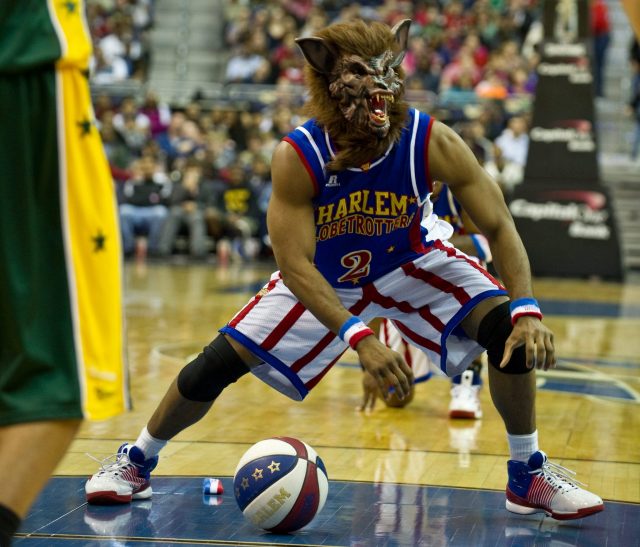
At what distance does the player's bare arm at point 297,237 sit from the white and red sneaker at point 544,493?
925mm

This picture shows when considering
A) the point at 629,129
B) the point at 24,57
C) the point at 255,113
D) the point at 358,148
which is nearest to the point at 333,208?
the point at 358,148

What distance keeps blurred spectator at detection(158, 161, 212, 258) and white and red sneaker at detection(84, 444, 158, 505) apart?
1263cm

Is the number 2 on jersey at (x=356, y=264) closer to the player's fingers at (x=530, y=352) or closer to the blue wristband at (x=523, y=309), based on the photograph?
the blue wristband at (x=523, y=309)

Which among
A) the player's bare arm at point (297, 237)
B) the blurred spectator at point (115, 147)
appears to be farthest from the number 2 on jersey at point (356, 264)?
the blurred spectator at point (115, 147)

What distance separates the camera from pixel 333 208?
4277 millimetres

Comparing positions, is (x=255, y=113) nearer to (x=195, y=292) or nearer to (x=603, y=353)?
(x=195, y=292)

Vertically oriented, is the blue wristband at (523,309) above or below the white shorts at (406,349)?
above

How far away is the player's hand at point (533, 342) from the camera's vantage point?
3912mm

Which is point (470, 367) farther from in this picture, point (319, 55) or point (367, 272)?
point (319, 55)

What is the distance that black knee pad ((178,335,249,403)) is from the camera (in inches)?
168

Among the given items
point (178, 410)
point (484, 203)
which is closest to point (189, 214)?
point (178, 410)

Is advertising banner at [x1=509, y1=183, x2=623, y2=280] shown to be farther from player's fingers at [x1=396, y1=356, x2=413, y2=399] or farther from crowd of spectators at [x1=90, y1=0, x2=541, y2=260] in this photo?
player's fingers at [x1=396, y1=356, x2=413, y2=399]

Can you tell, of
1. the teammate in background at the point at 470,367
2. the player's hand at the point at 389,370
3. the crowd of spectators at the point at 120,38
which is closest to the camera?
the player's hand at the point at 389,370

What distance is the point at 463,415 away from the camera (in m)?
6.11
